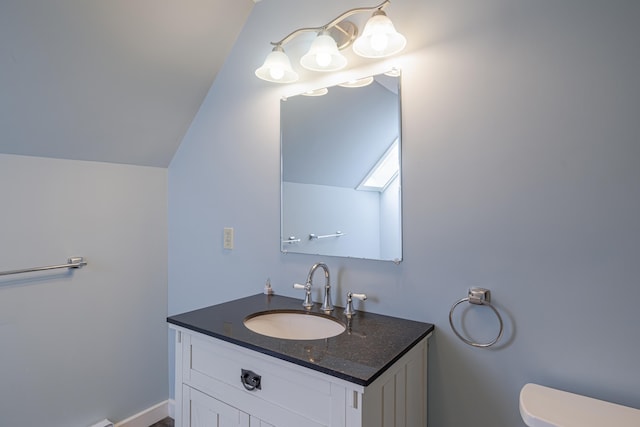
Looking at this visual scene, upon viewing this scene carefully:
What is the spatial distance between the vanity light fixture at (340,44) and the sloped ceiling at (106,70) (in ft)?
1.60

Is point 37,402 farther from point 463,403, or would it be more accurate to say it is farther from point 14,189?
point 463,403

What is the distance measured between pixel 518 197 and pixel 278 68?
3.43ft

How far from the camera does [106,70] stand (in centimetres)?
160

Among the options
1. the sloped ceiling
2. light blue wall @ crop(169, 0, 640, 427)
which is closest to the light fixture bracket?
light blue wall @ crop(169, 0, 640, 427)

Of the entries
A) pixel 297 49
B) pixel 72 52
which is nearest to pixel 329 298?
pixel 297 49

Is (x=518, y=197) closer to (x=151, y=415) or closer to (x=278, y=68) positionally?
(x=278, y=68)

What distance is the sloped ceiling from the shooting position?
138 centimetres

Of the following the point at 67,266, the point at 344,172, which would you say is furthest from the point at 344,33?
the point at 67,266

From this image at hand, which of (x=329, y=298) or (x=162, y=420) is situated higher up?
(x=329, y=298)

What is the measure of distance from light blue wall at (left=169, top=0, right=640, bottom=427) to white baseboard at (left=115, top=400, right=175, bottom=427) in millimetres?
1555

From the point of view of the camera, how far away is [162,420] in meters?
2.18

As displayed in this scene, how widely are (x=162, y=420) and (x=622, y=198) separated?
8.34ft

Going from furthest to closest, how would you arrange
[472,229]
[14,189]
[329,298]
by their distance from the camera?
[14,189] → [329,298] → [472,229]

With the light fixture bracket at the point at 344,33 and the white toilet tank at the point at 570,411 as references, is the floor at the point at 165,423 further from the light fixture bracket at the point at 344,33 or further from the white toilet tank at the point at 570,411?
the light fixture bracket at the point at 344,33
